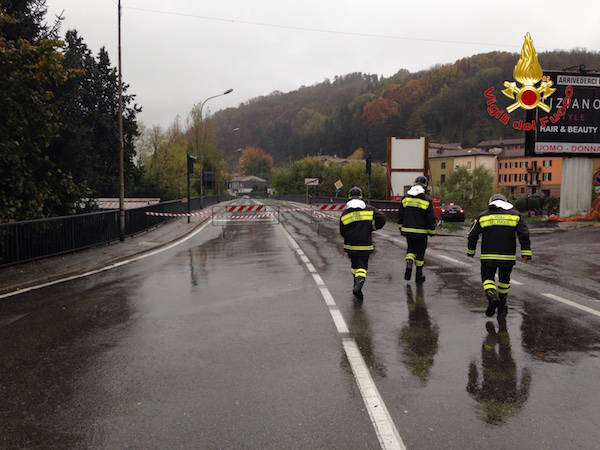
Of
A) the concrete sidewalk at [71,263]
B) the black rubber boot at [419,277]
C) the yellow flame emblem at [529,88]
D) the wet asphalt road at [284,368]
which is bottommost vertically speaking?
the concrete sidewalk at [71,263]

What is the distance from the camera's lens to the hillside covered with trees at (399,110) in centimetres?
12269

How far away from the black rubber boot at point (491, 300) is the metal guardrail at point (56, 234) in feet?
31.5

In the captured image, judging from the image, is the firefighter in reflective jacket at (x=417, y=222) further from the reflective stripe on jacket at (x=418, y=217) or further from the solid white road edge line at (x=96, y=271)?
the solid white road edge line at (x=96, y=271)

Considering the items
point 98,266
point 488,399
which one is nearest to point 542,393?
point 488,399

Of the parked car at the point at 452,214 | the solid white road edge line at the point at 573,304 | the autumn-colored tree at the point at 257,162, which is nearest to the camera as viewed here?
the solid white road edge line at the point at 573,304

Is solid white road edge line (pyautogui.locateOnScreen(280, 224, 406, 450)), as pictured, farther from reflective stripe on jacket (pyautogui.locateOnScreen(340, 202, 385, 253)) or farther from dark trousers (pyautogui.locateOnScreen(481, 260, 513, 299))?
dark trousers (pyautogui.locateOnScreen(481, 260, 513, 299))

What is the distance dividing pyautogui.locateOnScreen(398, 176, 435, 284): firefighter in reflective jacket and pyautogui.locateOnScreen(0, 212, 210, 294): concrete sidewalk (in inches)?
274

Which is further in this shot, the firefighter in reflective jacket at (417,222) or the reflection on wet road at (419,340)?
the firefighter in reflective jacket at (417,222)

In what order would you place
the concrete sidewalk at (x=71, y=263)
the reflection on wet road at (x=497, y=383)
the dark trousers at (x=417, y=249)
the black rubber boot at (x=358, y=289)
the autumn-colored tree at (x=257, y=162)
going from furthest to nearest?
the autumn-colored tree at (x=257, y=162) → the concrete sidewalk at (x=71, y=263) → the dark trousers at (x=417, y=249) → the black rubber boot at (x=358, y=289) → the reflection on wet road at (x=497, y=383)

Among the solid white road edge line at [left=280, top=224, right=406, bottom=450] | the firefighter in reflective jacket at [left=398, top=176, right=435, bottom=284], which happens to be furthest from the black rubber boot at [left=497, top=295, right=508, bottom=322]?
the firefighter in reflective jacket at [left=398, top=176, right=435, bottom=284]

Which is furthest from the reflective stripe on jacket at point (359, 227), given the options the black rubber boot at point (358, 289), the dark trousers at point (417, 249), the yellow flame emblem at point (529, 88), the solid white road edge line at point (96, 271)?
the yellow flame emblem at point (529, 88)

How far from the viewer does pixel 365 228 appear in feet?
26.4

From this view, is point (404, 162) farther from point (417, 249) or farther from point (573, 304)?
point (573, 304)

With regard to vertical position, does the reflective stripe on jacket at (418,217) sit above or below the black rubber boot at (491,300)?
above
